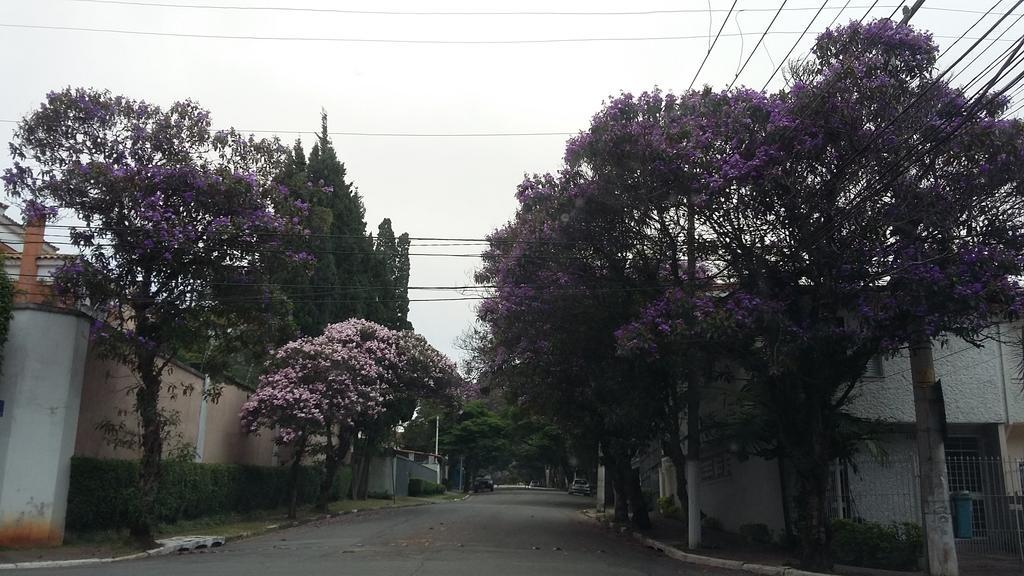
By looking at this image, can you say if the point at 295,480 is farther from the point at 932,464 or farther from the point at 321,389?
the point at 932,464

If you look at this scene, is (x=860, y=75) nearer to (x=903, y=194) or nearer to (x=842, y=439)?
(x=903, y=194)

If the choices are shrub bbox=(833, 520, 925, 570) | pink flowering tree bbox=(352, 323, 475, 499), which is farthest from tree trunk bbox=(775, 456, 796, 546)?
pink flowering tree bbox=(352, 323, 475, 499)

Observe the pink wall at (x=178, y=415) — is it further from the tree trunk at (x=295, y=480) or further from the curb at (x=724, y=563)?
the curb at (x=724, y=563)

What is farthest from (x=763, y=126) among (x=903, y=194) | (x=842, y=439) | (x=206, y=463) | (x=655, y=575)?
(x=206, y=463)

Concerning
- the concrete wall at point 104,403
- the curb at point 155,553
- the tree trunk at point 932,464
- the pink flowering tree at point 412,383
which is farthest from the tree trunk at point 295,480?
the tree trunk at point 932,464

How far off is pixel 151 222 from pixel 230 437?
1343 centimetres

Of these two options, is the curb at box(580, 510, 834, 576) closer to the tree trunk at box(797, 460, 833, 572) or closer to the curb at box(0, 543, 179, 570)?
the tree trunk at box(797, 460, 833, 572)

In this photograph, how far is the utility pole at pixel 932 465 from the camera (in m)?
13.1

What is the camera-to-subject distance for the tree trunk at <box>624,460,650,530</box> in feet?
77.6

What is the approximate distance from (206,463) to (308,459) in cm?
1119

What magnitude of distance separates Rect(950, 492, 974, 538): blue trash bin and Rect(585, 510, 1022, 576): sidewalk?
0.57 meters

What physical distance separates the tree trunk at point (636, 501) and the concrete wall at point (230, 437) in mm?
12526

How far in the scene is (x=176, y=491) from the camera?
2097 cm

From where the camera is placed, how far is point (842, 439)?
15.6 meters
